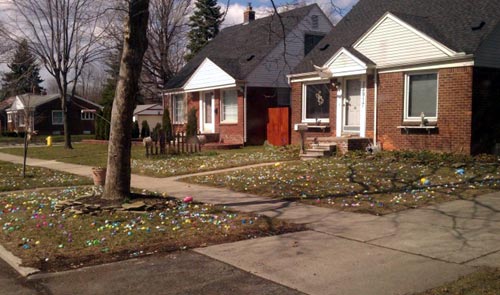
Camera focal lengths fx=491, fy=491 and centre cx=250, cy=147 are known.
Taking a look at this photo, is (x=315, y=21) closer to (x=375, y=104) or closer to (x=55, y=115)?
(x=375, y=104)

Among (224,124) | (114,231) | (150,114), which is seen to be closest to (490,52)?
(114,231)

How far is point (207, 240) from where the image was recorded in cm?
691

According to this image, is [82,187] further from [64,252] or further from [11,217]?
[64,252]

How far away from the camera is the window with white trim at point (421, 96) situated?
14.8 metres

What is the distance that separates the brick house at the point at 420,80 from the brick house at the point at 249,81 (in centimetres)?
400

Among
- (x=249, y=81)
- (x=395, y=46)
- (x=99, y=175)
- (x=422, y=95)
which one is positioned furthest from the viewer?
(x=249, y=81)

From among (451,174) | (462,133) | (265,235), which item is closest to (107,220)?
(265,235)

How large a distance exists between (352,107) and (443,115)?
387 cm

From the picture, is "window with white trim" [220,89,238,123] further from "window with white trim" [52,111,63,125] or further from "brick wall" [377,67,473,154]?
"window with white trim" [52,111,63,125]

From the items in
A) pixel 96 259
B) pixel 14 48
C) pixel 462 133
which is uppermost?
pixel 14 48

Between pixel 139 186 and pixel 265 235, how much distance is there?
5.77 metres

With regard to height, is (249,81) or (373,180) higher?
(249,81)

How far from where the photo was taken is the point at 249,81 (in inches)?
902

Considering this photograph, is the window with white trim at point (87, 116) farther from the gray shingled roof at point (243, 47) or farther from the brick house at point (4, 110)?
the gray shingled roof at point (243, 47)
